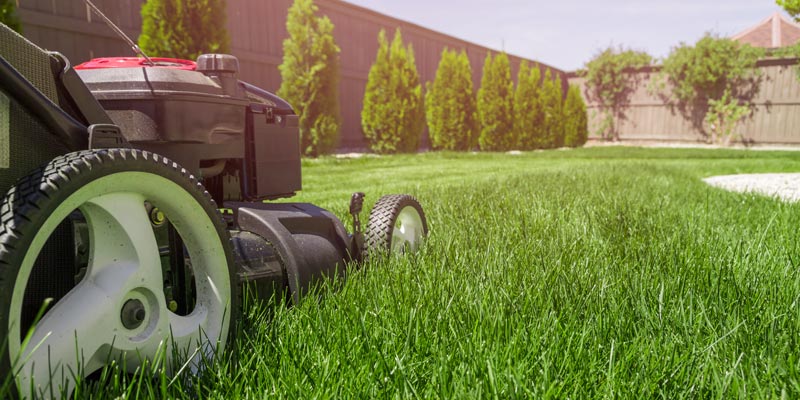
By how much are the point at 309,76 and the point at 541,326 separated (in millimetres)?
11229

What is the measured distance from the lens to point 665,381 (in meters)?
1.23

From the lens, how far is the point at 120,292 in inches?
45.4

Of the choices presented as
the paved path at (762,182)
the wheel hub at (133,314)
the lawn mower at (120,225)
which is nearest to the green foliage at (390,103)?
the paved path at (762,182)

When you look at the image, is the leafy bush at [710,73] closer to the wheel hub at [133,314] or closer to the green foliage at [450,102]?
the green foliage at [450,102]

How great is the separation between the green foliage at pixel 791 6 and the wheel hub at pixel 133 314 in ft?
25.8

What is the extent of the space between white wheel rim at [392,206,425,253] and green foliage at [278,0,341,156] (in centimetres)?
956

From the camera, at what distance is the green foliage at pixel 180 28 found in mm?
8656

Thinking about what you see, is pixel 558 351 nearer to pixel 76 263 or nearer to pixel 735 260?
pixel 76 263

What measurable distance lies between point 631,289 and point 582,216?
1624mm

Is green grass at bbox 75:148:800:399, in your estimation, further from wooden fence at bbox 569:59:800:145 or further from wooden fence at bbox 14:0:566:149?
wooden fence at bbox 569:59:800:145

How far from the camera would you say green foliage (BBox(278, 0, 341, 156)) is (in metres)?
12.2

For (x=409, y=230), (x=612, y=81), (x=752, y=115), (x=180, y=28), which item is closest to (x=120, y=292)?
(x=409, y=230)

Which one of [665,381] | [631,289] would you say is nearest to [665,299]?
[631,289]

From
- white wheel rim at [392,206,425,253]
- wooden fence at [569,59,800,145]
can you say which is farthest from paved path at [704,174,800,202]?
wooden fence at [569,59,800,145]
